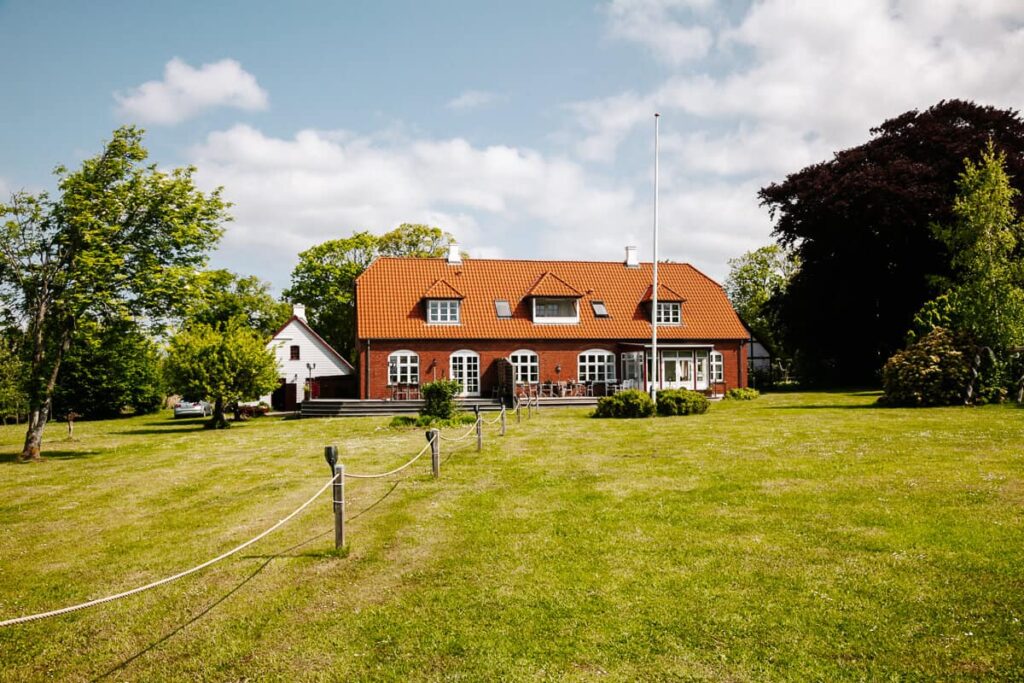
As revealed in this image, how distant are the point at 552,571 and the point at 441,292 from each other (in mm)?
29708


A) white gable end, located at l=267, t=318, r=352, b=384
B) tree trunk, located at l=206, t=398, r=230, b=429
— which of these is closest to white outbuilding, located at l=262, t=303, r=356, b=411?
white gable end, located at l=267, t=318, r=352, b=384

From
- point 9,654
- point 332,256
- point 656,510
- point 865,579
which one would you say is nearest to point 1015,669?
point 865,579

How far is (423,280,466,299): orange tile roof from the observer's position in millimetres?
36156

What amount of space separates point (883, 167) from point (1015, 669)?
39512 millimetres

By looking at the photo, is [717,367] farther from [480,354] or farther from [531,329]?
[480,354]

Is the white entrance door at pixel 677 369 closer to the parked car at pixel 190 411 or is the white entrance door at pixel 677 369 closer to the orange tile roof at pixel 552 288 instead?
the orange tile roof at pixel 552 288

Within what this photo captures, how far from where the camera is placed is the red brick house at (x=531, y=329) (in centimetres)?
3544

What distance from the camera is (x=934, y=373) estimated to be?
81.8 feet

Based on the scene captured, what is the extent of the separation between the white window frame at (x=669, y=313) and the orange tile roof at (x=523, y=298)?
46cm

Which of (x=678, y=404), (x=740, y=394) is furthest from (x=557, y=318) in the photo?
(x=678, y=404)

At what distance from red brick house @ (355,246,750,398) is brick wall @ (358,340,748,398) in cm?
6

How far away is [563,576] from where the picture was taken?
740cm

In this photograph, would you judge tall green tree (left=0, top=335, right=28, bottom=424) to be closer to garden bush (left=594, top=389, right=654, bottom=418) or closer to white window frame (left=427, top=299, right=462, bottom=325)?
white window frame (left=427, top=299, right=462, bottom=325)

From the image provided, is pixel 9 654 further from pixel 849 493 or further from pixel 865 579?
pixel 849 493
